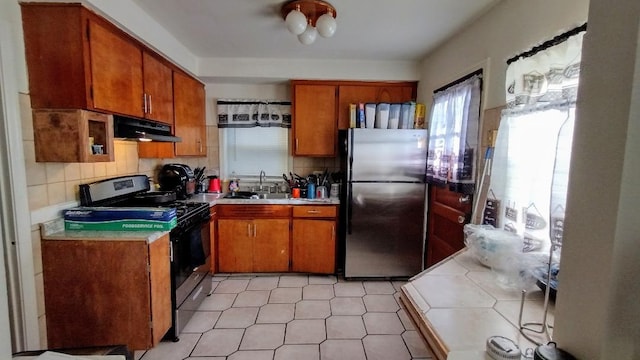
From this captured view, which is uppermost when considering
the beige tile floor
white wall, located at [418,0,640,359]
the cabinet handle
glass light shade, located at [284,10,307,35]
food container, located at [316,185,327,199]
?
glass light shade, located at [284,10,307,35]

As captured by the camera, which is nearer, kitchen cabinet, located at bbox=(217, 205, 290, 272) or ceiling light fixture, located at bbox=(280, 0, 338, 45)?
ceiling light fixture, located at bbox=(280, 0, 338, 45)

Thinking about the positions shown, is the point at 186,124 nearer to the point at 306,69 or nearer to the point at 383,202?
the point at 306,69

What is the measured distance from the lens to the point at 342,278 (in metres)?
3.10

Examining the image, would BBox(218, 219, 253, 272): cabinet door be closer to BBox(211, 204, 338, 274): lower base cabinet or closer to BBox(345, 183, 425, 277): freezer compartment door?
BBox(211, 204, 338, 274): lower base cabinet

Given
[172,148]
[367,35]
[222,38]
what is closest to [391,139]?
[367,35]

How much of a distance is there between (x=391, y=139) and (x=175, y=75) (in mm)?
2133

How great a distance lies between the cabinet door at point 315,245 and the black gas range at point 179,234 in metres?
0.90

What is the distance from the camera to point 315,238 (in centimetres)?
307

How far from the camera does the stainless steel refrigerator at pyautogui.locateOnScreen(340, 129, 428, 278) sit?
2.88m

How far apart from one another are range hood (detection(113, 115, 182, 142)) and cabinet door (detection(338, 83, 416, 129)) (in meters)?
1.78

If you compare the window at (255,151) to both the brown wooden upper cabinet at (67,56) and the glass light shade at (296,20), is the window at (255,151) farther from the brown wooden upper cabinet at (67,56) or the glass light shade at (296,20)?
the brown wooden upper cabinet at (67,56)

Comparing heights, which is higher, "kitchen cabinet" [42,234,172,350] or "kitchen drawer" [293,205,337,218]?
"kitchen drawer" [293,205,337,218]

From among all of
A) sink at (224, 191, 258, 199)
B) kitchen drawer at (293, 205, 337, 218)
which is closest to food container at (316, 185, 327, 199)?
kitchen drawer at (293, 205, 337, 218)

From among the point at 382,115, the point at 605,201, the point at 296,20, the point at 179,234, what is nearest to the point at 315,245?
the point at 179,234
